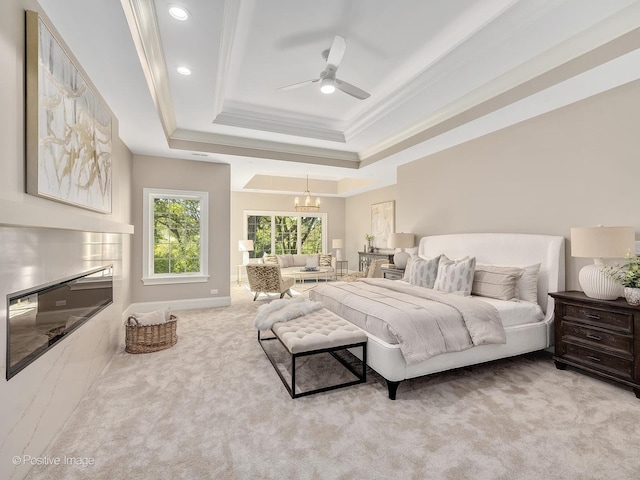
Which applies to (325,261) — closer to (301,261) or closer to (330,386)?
(301,261)

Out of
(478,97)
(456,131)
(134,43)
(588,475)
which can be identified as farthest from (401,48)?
(588,475)

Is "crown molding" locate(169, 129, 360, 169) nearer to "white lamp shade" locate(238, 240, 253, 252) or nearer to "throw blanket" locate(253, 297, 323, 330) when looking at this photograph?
"throw blanket" locate(253, 297, 323, 330)

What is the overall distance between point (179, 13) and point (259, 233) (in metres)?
7.28

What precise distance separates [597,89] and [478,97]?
103cm

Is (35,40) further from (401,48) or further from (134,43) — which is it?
(401,48)

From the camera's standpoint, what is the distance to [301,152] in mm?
5395

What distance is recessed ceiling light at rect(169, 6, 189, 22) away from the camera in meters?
2.17

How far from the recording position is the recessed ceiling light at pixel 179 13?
2.17 metres

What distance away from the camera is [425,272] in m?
3.95

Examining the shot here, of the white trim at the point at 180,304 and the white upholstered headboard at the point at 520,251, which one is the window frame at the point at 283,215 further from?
the white upholstered headboard at the point at 520,251

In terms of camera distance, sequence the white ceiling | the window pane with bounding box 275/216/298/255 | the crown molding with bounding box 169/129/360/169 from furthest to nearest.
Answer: the window pane with bounding box 275/216/298/255
the crown molding with bounding box 169/129/360/169
the white ceiling

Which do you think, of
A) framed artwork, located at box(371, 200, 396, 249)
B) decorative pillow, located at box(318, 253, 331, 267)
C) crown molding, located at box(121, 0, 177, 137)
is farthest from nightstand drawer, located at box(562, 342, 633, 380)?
decorative pillow, located at box(318, 253, 331, 267)

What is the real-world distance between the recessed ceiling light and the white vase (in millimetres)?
3964

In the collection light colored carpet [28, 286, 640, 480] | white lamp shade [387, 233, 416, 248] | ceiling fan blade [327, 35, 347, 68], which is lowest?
light colored carpet [28, 286, 640, 480]
